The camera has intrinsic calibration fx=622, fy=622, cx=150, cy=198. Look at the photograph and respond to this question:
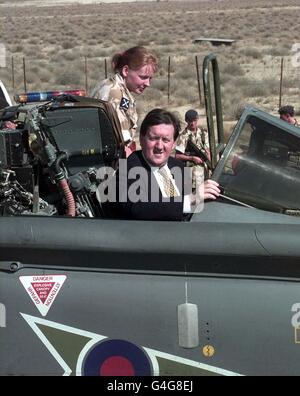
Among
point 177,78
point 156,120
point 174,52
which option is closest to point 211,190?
point 156,120

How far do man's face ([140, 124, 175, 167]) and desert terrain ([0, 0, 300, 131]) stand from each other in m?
14.3

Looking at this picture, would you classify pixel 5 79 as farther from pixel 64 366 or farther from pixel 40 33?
pixel 40 33

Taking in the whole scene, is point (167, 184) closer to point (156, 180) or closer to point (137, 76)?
point (156, 180)

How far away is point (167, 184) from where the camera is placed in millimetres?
2799

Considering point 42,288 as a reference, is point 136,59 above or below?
above

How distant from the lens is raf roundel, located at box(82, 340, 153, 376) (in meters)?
2.20

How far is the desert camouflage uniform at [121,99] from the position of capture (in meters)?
4.20

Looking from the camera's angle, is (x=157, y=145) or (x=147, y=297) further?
(x=157, y=145)

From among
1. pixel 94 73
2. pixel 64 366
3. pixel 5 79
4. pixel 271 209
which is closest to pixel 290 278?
pixel 271 209

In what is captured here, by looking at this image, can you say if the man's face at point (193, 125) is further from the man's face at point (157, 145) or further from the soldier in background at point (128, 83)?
the man's face at point (157, 145)

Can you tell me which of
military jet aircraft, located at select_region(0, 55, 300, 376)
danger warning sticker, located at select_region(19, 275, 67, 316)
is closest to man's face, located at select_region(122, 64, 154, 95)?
military jet aircraft, located at select_region(0, 55, 300, 376)

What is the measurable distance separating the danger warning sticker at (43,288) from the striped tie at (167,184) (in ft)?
2.45

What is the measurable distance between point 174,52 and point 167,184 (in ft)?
120

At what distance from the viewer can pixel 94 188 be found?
371 centimetres
